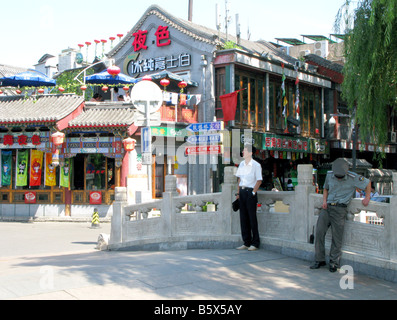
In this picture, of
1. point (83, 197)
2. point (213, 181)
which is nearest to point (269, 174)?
point (213, 181)

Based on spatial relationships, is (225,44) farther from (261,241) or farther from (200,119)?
Result: (261,241)

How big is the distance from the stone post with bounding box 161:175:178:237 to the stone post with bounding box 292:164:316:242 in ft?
8.72

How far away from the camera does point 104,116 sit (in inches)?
711

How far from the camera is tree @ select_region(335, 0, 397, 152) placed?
776 centimetres

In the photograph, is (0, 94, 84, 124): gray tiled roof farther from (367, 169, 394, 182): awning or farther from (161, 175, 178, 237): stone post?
(367, 169, 394, 182): awning

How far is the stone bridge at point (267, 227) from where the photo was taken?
6234 millimetres

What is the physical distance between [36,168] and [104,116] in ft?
12.5

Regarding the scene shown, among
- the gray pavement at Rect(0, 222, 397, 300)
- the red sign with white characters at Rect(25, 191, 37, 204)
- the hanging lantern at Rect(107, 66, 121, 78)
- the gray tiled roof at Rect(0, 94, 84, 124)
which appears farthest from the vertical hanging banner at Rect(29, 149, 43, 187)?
the gray pavement at Rect(0, 222, 397, 300)

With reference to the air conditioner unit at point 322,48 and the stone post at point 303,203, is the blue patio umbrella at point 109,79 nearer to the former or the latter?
the stone post at point 303,203

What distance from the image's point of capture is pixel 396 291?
18.6 feet

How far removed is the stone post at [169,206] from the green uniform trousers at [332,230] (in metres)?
3.31

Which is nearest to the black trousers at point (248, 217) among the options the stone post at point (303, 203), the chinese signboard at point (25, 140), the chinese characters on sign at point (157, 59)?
the stone post at point (303, 203)

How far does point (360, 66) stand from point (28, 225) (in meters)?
13.8

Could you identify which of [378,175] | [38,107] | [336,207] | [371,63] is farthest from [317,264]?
[378,175]
